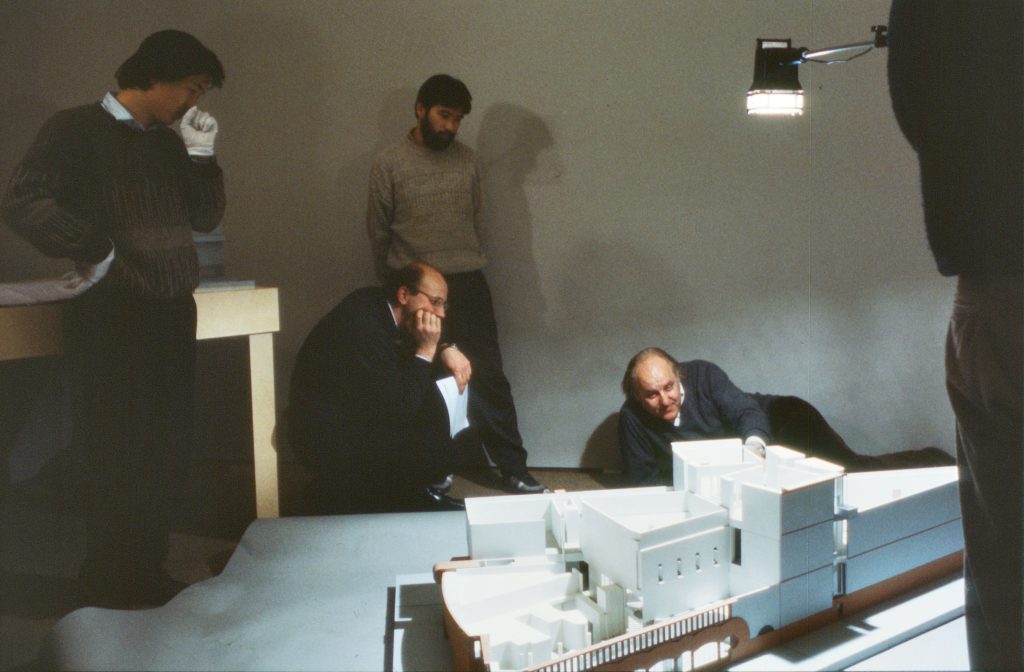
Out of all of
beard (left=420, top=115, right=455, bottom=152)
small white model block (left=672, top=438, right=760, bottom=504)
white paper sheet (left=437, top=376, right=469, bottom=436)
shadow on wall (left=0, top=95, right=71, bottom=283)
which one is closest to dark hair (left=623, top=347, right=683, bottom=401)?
white paper sheet (left=437, top=376, right=469, bottom=436)

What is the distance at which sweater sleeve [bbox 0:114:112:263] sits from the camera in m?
1.33

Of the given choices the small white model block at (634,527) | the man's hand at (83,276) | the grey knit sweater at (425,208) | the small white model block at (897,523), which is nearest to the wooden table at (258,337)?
the man's hand at (83,276)

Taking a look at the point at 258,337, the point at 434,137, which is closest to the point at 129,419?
the point at 258,337

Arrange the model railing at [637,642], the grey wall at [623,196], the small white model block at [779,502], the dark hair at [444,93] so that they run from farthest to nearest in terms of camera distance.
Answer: the dark hair at [444,93], the grey wall at [623,196], the small white model block at [779,502], the model railing at [637,642]

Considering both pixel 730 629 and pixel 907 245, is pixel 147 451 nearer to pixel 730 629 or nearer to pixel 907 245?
pixel 730 629

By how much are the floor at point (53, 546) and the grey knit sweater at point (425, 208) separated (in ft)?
2.21

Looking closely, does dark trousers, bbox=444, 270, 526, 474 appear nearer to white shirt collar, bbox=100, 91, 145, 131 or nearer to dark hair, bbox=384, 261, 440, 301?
dark hair, bbox=384, 261, 440, 301

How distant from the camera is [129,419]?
143cm

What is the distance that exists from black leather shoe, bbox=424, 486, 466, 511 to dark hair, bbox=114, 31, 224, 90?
1.05 metres

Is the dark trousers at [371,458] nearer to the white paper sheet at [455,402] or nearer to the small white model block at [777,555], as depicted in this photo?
the white paper sheet at [455,402]

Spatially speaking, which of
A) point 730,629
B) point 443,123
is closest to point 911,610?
point 730,629

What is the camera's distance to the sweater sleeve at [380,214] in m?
1.92

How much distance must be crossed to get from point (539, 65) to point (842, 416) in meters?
1.31

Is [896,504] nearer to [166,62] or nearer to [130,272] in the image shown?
[130,272]
